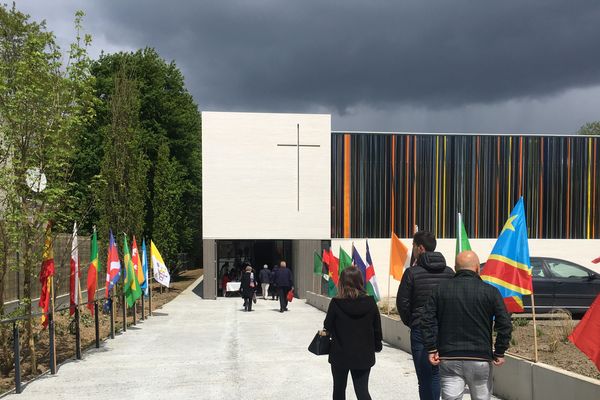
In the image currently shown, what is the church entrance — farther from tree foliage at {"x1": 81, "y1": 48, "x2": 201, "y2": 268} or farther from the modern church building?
tree foliage at {"x1": 81, "y1": 48, "x2": 201, "y2": 268}

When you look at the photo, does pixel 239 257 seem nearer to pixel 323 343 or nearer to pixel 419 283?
pixel 419 283

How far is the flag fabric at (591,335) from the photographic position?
5.26m

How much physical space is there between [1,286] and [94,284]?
2227 mm

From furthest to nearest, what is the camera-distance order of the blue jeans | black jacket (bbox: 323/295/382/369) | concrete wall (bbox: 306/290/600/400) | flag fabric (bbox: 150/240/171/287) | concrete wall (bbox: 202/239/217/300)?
concrete wall (bbox: 202/239/217/300) → flag fabric (bbox: 150/240/171/287) → concrete wall (bbox: 306/290/600/400) → the blue jeans → black jacket (bbox: 323/295/382/369)

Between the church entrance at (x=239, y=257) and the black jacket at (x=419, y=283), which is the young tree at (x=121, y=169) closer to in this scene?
the church entrance at (x=239, y=257)

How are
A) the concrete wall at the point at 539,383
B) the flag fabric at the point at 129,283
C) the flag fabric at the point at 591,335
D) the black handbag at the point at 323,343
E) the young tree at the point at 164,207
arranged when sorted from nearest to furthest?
the flag fabric at the point at 591,335 → the black handbag at the point at 323,343 → the concrete wall at the point at 539,383 → the flag fabric at the point at 129,283 → the young tree at the point at 164,207

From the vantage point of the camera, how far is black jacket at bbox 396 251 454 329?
591cm

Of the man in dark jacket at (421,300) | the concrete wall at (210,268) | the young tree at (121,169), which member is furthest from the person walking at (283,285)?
the man in dark jacket at (421,300)

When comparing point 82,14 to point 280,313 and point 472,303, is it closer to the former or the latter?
point 472,303

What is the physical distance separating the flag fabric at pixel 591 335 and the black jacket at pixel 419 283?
4.04 ft

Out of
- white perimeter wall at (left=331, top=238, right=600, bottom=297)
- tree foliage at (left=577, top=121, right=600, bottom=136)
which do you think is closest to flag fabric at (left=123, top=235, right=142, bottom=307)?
white perimeter wall at (left=331, top=238, right=600, bottom=297)

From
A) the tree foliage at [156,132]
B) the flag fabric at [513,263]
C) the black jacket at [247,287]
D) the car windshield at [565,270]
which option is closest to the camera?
the flag fabric at [513,263]

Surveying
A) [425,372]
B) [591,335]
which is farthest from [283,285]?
[591,335]

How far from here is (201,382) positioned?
8.90 metres
